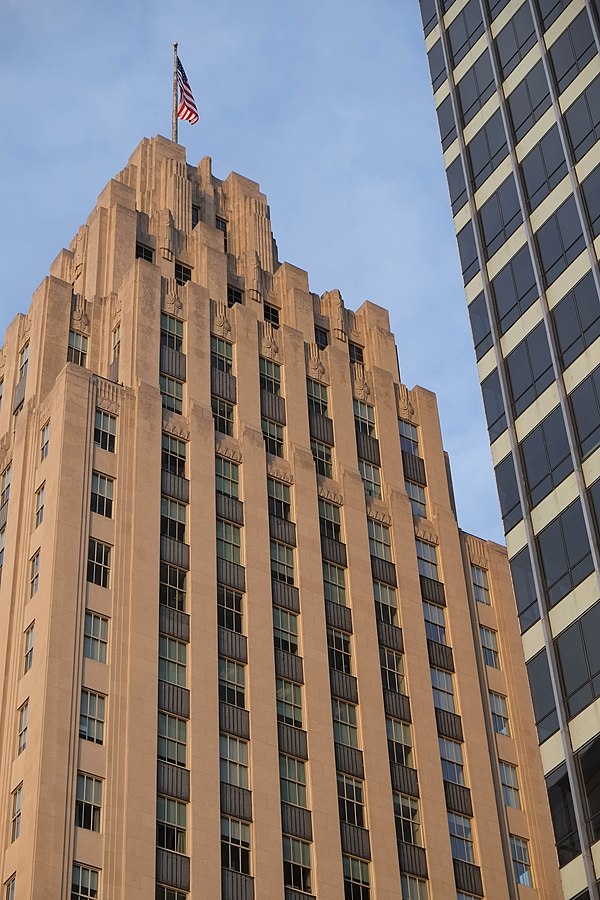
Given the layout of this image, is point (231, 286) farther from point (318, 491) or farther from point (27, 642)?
point (27, 642)

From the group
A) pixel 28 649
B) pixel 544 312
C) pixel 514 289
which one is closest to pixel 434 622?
pixel 28 649

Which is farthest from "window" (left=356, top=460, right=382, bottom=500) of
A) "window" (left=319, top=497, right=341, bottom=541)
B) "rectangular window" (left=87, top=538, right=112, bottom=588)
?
"rectangular window" (left=87, top=538, right=112, bottom=588)

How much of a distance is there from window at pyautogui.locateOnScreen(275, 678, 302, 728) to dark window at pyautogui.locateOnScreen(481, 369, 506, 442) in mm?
28150

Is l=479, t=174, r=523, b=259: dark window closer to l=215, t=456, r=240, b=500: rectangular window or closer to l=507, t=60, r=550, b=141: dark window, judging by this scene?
l=507, t=60, r=550, b=141: dark window

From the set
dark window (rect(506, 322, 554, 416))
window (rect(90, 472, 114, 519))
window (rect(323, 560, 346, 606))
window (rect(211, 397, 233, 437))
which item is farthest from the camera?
window (rect(211, 397, 233, 437))

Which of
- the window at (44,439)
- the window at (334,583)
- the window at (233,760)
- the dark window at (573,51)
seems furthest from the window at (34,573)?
the dark window at (573,51)

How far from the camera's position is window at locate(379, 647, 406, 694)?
85.8 m

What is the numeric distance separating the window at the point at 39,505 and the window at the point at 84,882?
21216 millimetres

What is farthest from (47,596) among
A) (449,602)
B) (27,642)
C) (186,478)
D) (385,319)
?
(385,319)

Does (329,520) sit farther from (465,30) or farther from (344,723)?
(465,30)

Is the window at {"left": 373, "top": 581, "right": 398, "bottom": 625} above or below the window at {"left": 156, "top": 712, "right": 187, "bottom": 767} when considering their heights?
above

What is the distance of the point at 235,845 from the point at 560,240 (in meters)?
34.4

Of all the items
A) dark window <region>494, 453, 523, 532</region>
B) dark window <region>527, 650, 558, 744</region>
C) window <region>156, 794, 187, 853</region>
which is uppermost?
dark window <region>494, 453, 523, 532</region>

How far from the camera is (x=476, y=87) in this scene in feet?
218
